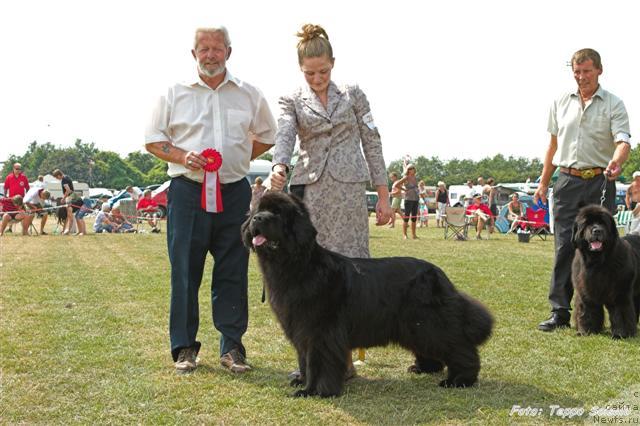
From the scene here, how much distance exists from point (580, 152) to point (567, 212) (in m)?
0.63

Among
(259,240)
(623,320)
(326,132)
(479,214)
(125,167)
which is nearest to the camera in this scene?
(259,240)

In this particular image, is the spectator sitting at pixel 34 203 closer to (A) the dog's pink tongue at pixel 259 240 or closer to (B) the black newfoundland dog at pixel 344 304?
(B) the black newfoundland dog at pixel 344 304

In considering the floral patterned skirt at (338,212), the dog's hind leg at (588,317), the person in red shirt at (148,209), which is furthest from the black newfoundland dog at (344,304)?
the person in red shirt at (148,209)

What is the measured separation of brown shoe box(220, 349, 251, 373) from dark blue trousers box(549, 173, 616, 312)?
11.4ft

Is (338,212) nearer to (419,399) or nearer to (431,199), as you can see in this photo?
(419,399)

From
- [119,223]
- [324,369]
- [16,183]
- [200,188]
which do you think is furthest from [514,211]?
[324,369]

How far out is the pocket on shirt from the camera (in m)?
4.98

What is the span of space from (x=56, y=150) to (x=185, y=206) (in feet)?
383

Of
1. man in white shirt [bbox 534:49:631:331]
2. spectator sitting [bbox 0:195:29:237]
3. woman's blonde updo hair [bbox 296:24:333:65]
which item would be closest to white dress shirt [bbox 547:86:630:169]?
man in white shirt [bbox 534:49:631:331]

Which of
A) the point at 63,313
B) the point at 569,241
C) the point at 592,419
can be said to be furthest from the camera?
the point at 63,313

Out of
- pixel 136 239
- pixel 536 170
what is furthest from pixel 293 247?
pixel 536 170

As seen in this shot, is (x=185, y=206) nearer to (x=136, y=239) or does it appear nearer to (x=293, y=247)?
(x=293, y=247)

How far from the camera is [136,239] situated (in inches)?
773

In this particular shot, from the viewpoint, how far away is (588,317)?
20.4 feet
